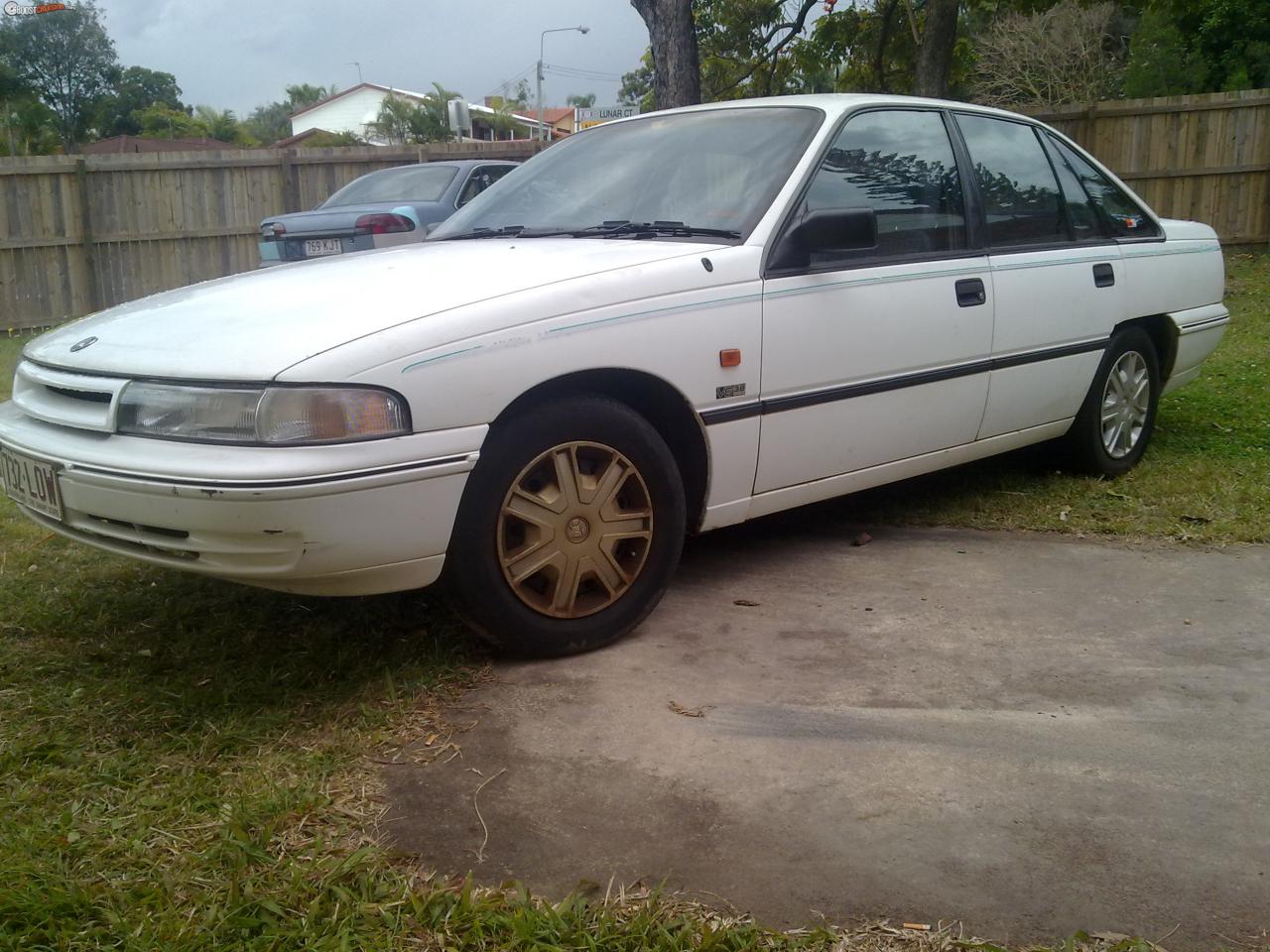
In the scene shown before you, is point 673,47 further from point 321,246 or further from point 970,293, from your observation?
point 970,293

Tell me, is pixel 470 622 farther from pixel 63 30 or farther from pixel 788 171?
pixel 63 30

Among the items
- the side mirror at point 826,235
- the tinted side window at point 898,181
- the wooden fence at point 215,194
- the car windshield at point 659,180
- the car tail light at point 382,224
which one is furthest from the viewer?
the wooden fence at point 215,194

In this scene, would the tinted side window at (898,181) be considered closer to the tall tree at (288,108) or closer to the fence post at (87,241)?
the fence post at (87,241)

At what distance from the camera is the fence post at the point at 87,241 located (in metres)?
13.0

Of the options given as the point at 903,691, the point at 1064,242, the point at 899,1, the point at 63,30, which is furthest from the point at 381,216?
the point at 63,30

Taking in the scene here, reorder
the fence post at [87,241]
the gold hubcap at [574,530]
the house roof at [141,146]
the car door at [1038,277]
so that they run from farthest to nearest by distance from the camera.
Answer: the house roof at [141,146] → the fence post at [87,241] → the car door at [1038,277] → the gold hubcap at [574,530]

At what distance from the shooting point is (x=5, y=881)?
2195mm

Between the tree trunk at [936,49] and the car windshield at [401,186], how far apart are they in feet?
15.7

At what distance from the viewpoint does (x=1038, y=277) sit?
457 cm

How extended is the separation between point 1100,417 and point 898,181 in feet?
5.31

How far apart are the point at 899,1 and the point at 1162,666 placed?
13.3m

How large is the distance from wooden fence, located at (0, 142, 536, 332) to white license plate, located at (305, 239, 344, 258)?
4482 mm

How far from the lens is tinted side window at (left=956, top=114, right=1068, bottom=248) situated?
455 cm

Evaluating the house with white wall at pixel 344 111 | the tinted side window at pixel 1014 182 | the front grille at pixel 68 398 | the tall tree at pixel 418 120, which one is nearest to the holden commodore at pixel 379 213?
the tinted side window at pixel 1014 182
